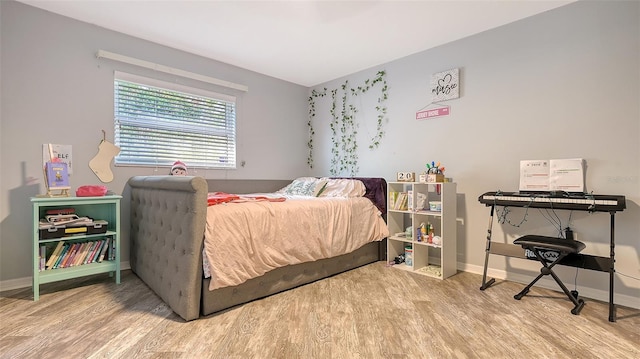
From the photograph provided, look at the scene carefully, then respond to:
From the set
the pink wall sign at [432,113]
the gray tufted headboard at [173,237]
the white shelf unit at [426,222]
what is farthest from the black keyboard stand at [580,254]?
the gray tufted headboard at [173,237]

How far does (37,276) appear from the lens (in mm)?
2254

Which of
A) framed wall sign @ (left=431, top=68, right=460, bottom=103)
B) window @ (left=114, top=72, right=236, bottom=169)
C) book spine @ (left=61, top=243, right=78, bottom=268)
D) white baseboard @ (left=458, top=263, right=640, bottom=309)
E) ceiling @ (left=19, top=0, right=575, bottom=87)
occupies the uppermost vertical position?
ceiling @ (left=19, top=0, right=575, bottom=87)

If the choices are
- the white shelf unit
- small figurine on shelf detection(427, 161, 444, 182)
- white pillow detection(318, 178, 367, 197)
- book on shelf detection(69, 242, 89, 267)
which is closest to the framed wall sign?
small figurine on shelf detection(427, 161, 444, 182)

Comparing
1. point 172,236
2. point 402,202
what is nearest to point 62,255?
point 172,236

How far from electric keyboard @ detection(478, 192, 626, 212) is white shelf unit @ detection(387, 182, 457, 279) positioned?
0.41 metres

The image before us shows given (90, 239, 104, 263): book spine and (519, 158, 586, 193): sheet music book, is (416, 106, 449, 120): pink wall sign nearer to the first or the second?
(519, 158, 586, 193): sheet music book

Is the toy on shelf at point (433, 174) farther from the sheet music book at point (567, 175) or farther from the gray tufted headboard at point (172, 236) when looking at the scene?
the gray tufted headboard at point (172, 236)

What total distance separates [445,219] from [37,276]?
3.30 m

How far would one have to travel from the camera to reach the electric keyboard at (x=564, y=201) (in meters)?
2.02

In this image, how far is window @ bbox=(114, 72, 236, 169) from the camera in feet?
9.96

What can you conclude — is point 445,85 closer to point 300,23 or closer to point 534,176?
point 534,176

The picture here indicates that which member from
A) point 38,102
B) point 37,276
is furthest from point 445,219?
point 38,102

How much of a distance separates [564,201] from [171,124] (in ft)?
11.9

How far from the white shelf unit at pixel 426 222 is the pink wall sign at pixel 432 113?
751mm
